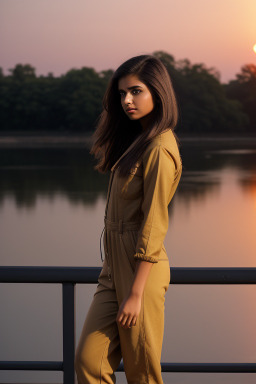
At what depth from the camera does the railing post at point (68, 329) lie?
2.31 metres

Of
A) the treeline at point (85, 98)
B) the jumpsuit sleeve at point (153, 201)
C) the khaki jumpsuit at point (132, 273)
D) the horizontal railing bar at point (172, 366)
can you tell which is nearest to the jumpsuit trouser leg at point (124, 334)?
the khaki jumpsuit at point (132, 273)

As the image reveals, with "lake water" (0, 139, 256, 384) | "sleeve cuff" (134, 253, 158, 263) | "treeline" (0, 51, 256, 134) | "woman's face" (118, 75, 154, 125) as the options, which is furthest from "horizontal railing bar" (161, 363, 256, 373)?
"treeline" (0, 51, 256, 134)

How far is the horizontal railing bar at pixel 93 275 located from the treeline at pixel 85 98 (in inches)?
3394

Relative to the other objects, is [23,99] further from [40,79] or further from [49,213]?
[49,213]

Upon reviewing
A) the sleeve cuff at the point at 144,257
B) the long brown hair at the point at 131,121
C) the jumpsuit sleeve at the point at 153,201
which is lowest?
the sleeve cuff at the point at 144,257

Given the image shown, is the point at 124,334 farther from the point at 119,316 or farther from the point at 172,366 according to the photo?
the point at 172,366

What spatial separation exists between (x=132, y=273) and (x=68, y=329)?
0.43 m

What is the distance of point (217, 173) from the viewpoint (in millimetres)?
87000

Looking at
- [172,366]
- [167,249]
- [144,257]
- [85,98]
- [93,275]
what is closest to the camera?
[144,257]

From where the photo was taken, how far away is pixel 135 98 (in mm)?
2137

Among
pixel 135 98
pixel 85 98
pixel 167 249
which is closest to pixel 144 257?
pixel 135 98

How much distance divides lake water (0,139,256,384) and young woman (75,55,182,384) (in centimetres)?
1838

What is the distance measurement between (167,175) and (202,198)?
2498 inches

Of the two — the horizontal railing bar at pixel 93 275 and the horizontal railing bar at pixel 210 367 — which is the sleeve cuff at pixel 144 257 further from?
the horizontal railing bar at pixel 210 367
